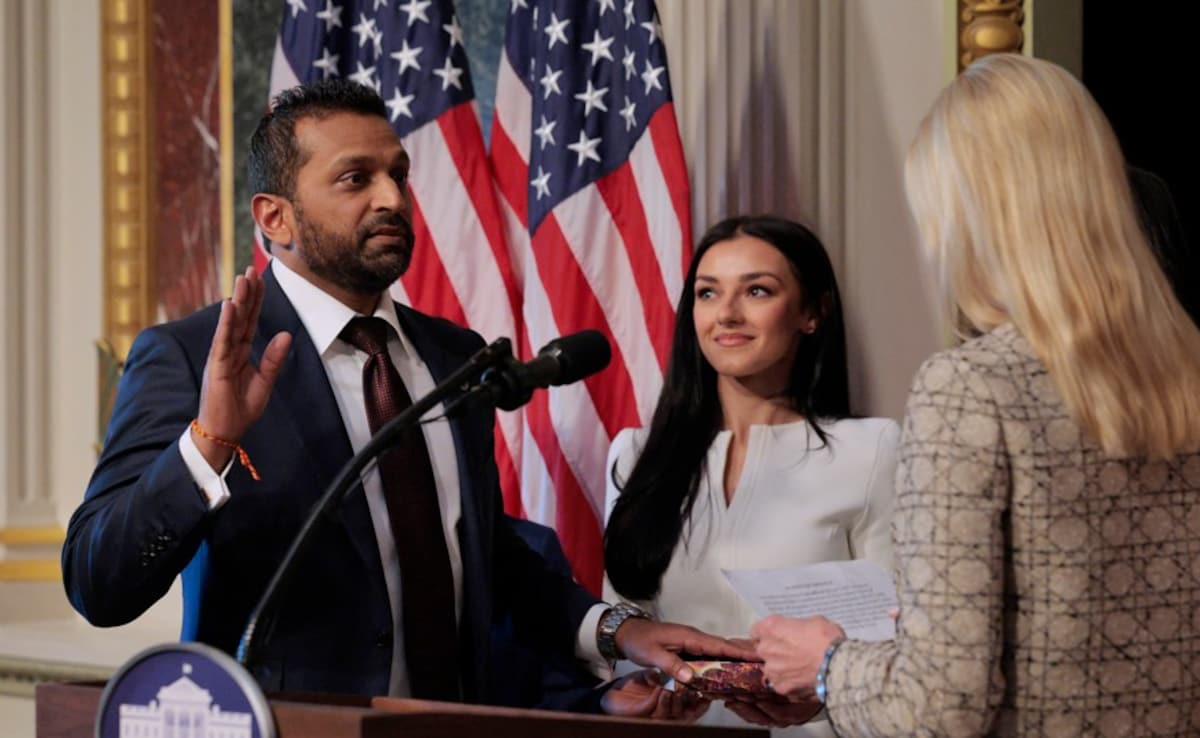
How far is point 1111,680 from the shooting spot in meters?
1.71

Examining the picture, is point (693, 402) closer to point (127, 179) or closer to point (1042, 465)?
point (1042, 465)

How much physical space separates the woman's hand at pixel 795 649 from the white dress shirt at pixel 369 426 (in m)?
0.77

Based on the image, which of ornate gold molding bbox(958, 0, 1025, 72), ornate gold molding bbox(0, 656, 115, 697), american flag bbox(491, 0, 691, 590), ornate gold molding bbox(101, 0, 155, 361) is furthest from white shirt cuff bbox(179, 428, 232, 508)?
ornate gold molding bbox(101, 0, 155, 361)

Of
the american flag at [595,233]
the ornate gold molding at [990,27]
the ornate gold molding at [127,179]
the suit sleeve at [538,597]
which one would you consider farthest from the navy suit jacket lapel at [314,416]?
the ornate gold molding at [127,179]

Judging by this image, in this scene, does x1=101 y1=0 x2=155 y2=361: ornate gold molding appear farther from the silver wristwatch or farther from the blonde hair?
the blonde hair

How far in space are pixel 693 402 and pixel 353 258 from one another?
891mm

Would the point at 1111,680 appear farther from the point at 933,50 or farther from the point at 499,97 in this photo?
the point at 499,97

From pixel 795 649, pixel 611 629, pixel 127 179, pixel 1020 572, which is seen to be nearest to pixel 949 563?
pixel 1020 572

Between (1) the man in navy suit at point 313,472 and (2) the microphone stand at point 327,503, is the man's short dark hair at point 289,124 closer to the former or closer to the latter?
(1) the man in navy suit at point 313,472

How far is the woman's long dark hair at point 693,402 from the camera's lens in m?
3.10

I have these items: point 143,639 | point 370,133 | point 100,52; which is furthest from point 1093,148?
point 100,52

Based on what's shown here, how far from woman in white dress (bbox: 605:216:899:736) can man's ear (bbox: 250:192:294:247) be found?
2.94 ft

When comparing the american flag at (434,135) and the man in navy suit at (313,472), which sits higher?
the american flag at (434,135)

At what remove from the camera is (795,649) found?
6.20 ft
